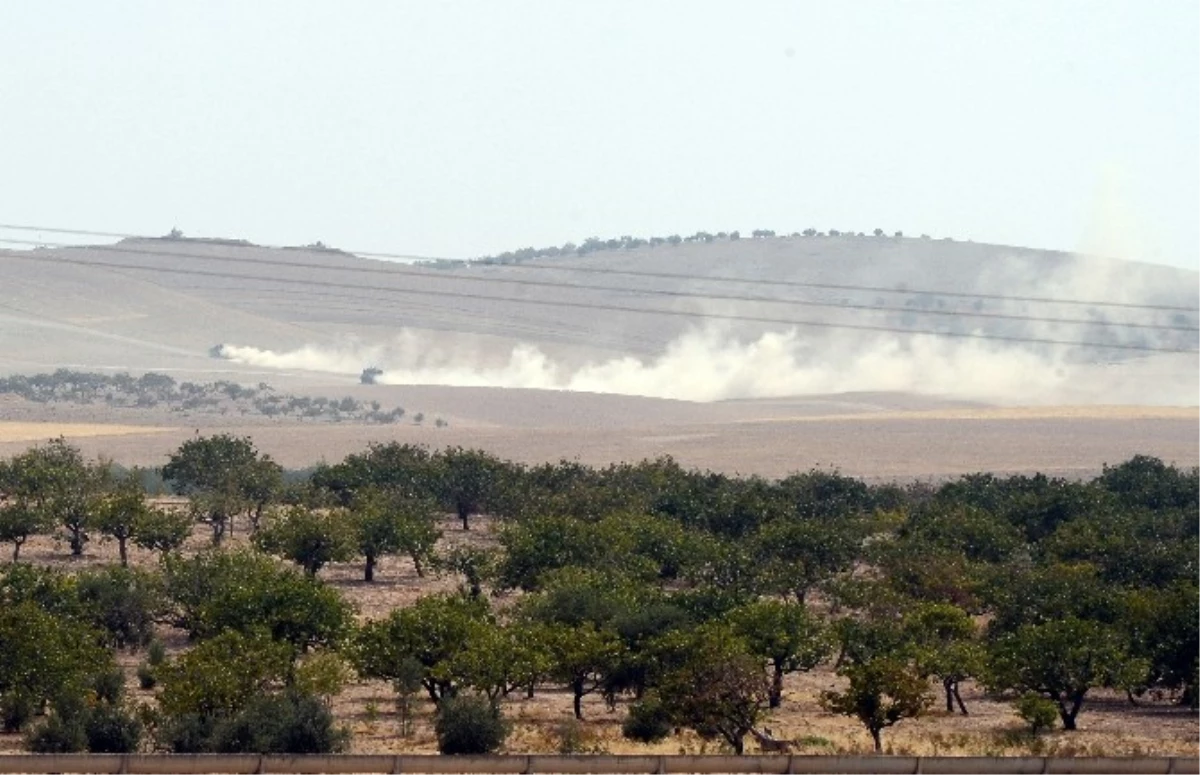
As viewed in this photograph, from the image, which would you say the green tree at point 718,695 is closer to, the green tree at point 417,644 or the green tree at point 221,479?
the green tree at point 417,644

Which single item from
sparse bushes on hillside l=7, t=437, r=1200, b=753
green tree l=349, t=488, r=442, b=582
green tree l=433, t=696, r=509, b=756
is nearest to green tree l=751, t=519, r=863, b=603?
sparse bushes on hillside l=7, t=437, r=1200, b=753

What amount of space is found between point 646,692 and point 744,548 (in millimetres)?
23037

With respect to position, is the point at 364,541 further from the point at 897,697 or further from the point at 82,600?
the point at 897,697

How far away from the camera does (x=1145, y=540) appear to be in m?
72.6

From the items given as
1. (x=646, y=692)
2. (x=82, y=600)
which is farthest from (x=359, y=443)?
(x=646, y=692)

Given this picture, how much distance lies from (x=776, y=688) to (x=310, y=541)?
2345cm

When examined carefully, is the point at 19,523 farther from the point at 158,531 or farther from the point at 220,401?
the point at 220,401

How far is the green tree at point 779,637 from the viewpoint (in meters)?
48.1

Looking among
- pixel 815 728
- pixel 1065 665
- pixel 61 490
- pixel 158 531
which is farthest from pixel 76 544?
pixel 1065 665

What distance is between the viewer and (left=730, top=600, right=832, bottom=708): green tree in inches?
1895

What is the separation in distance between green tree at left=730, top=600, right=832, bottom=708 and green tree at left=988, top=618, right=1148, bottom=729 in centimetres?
433

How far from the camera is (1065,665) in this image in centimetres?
4644

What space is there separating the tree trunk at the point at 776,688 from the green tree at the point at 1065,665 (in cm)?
481

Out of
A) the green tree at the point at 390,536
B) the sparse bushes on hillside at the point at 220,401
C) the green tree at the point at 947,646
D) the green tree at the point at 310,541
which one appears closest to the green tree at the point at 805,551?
the green tree at the point at 947,646
